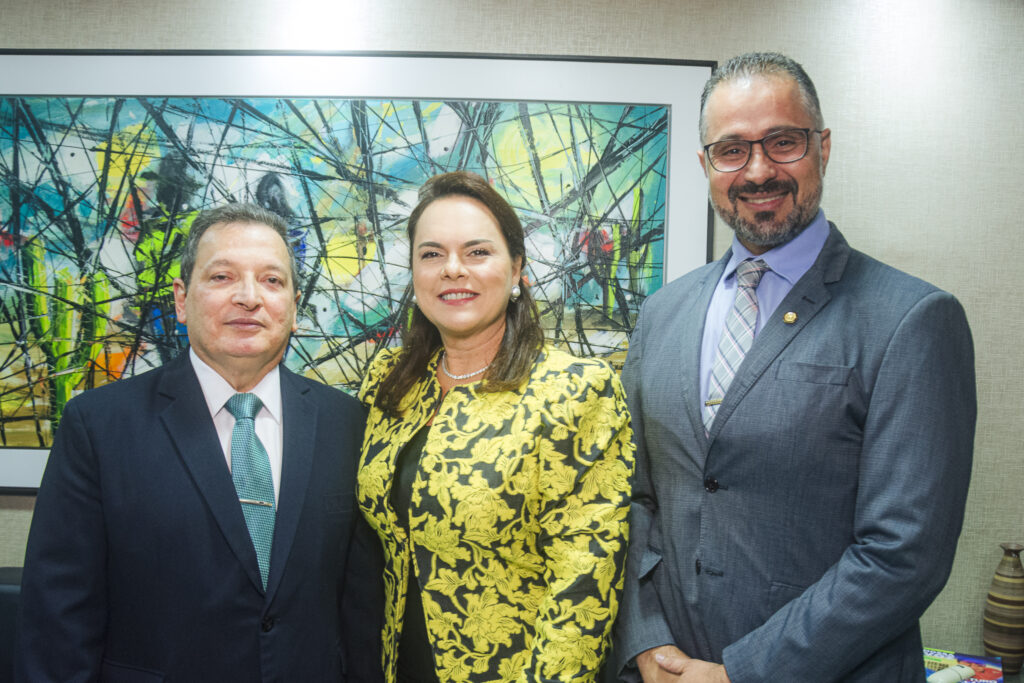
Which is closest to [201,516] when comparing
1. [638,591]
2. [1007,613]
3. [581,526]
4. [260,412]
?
[260,412]

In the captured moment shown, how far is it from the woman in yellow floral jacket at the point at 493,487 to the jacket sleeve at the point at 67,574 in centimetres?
52

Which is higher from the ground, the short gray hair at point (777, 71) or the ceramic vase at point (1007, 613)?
the short gray hair at point (777, 71)

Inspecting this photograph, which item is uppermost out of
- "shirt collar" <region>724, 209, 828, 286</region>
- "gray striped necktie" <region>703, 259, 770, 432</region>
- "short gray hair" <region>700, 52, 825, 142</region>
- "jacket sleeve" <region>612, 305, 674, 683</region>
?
"short gray hair" <region>700, 52, 825, 142</region>

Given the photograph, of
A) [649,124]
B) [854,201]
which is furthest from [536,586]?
[854,201]

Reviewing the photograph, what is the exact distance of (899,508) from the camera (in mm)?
1080

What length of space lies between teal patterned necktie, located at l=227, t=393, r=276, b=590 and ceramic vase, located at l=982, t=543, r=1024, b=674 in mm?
1879

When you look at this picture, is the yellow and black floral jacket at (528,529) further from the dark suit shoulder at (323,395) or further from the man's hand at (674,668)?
the dark suit shoulder at (323,395)

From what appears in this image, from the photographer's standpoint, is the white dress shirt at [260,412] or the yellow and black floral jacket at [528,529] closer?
the yellow and black floral jacket at [528,529]

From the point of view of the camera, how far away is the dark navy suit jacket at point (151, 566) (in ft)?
4.23

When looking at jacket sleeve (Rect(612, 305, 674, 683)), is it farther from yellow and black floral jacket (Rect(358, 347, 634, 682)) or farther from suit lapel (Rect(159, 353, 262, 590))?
suit lapel (Rect(159, 353, 262, 590))

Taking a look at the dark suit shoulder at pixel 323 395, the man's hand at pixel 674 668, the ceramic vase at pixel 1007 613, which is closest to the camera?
the man's hand at pixel 674 668

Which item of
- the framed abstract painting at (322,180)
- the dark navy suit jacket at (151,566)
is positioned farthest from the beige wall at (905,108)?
the dark navy suit jacket at (151,566)

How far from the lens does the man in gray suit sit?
1.09 metres

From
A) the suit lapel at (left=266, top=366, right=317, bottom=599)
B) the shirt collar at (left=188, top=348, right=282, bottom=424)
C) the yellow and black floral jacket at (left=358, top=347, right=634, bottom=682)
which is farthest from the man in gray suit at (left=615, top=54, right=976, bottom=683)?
the shirt collar at (left=188, top=348, right=282, bottom=424)
